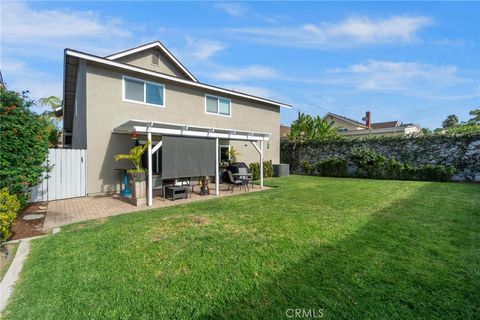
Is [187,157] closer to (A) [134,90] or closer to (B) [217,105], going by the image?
(A) [134,90]

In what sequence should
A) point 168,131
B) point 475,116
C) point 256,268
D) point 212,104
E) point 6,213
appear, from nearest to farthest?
point 256,268 → point 6,213 → point 168,131 → point 212,104 → point 475,116

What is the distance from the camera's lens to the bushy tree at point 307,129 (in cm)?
2100

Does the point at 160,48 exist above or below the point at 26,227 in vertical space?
above

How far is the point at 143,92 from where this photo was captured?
11.6 m

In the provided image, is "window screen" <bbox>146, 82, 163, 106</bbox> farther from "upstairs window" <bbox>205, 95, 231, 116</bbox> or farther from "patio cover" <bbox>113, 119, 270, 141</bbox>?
"upstairs window" <bbox>205, 95, 231, 116</bbox>

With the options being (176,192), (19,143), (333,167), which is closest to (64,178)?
(19,143)

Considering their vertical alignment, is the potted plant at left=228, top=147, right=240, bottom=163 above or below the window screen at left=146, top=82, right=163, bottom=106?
below

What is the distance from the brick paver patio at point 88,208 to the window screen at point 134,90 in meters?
4.66

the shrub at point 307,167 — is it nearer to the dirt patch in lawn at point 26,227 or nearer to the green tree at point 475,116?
Result: the dirt patch in lawn at point 26,227

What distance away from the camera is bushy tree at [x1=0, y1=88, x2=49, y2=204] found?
6.19 metres

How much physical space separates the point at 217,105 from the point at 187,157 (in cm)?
617

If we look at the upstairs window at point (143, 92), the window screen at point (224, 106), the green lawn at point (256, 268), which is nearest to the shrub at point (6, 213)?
the green lawn at point (256, 268)

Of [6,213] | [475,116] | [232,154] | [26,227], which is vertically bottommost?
[26,227]

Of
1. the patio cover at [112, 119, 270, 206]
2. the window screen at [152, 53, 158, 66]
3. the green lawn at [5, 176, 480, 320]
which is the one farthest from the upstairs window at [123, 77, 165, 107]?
the green lawn at [5, 176, 480, 320]
